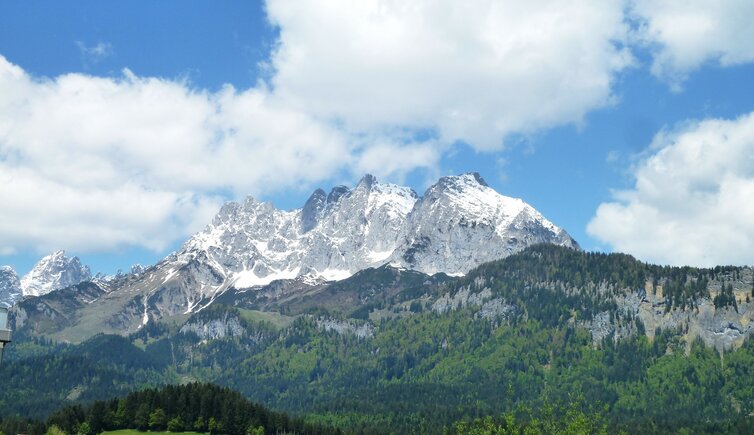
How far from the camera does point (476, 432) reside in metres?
134

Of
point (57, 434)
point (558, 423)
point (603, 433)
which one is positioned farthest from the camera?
point (57, 434)

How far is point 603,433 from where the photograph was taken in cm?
10350

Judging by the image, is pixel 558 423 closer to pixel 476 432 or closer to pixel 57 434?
pixel 476 432

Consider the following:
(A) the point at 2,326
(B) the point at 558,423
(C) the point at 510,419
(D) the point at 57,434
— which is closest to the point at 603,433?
(C) the point at 510,419

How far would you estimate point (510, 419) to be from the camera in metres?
112

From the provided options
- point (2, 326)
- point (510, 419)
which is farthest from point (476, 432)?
point (2, 326)

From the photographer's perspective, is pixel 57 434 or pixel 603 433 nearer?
pixel 603 433

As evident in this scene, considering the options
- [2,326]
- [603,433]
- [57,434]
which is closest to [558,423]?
[603,433]

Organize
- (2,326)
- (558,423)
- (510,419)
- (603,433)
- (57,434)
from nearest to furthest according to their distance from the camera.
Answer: (2,326), (603,433), (510,419), (558,423), (57,434)

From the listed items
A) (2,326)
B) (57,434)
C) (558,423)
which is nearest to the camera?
(2,326)

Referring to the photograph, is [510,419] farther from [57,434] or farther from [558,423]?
[57,434]

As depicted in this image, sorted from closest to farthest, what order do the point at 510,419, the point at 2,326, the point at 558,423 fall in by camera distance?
the point at 2,326
the point at 510,419
the point at 558,423

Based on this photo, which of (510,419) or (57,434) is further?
(57,434)

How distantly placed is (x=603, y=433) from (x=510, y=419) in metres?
13.4
